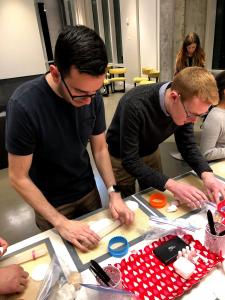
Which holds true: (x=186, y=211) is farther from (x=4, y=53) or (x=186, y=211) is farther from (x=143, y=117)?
(x=4, y=53)

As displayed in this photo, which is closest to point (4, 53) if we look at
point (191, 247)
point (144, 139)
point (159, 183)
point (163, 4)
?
point (163, 4)

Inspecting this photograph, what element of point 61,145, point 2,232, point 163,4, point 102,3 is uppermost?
point 102,3

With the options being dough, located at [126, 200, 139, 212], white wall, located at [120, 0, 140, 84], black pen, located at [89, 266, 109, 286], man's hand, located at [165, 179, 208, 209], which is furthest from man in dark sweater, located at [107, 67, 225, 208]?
white wall, located at [120, 0, 140, 84]

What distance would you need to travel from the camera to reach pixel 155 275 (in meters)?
0.76

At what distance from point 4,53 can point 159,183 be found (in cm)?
482

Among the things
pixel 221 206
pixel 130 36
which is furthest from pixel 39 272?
pixel 130 36

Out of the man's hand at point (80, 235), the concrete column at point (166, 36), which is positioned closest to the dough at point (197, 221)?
the man's hand at point (80, 235)

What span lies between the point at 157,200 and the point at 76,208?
0.42 m

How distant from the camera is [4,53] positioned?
189 inches

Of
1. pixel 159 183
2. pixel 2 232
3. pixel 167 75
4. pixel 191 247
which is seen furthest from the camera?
pixel 167 75

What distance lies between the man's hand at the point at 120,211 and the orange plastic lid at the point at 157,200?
145 mm

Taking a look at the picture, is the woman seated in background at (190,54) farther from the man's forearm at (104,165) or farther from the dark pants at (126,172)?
the man's forearm at (104,165)

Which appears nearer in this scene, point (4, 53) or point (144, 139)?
point (144, 139)

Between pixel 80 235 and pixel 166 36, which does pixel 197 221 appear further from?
pixel 166 36
